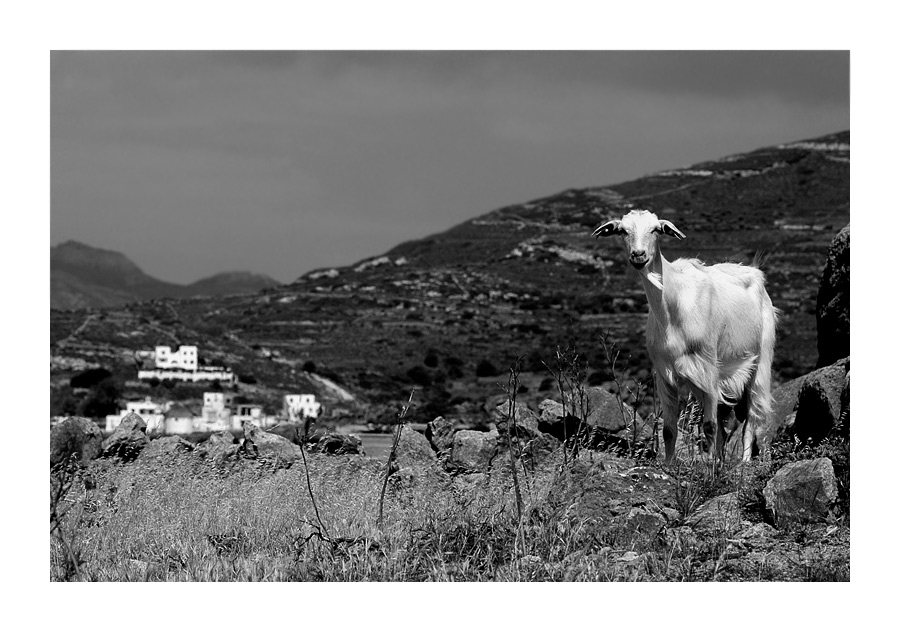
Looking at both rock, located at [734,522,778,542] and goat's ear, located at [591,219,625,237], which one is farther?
goat's ear, located at [591,219,625,237]

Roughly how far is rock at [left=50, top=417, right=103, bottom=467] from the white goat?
7.49 metres

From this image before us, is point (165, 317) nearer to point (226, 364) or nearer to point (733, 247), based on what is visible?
point (226, 364)

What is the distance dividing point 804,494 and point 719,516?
68 centimetres

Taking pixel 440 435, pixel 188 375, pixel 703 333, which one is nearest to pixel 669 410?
pixel 703 333

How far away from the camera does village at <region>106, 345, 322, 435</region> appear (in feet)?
106

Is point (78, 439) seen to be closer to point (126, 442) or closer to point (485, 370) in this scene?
point (126, 442)

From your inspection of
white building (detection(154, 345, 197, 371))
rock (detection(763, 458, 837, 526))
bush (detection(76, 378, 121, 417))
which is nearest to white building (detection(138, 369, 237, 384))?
white building (detection(154, 345, 197, 371))

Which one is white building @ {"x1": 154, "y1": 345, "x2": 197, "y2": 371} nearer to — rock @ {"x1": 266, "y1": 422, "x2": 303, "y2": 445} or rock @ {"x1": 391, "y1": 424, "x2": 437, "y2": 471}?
rock @ {"x1": 266, "y1": 422, "x2": 303, "y2": 445}

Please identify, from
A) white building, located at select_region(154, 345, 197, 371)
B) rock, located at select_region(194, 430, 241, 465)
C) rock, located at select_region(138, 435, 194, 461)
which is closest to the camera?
rock, located at select_region(194, 430, 241, 465)

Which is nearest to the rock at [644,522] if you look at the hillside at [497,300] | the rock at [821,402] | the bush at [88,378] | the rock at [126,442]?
the rock at [821,402]

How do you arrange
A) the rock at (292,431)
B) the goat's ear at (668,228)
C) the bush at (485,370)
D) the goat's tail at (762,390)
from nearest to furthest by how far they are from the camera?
the rock at (292,431) < the goat's ear at (668,228) < the goat's tail at (762,390) < the bush at (485,370)

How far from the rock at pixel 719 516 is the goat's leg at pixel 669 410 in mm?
1338

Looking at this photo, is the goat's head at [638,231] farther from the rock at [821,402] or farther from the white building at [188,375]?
the white building at [188,375]

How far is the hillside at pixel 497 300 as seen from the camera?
5872 centimetres
